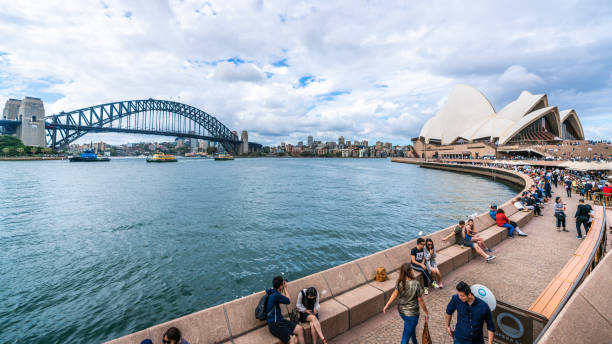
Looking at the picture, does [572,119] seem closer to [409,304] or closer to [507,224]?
[507,224]

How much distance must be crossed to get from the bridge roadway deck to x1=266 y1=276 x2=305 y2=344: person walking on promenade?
0.75m

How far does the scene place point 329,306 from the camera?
402 centimetres

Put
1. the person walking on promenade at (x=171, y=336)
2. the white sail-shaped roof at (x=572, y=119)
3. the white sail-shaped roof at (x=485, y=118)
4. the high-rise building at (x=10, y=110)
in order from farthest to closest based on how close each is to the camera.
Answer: the high-rise building at (x=10, y=110), the white sail-shaped roof at (x=572, y=119), the white sail-shaped roof at (x=485, y=118), the person walking on promenade at (x=171, y=336)

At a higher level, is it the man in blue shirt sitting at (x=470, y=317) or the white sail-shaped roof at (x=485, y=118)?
the white sail-shaped roof at (x=485, y=118)

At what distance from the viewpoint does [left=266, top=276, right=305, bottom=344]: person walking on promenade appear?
131 inches

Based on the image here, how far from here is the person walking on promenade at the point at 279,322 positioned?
3333mm

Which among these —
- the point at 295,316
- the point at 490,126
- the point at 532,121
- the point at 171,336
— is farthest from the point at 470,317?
the point at 490,126

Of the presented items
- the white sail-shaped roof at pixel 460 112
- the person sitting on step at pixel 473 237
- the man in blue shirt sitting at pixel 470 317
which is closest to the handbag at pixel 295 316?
the man in blue shirt sitting at pixel 470 317

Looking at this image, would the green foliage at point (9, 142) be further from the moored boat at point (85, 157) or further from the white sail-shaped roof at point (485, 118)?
the white sail-shaped roof at point (485, 118)

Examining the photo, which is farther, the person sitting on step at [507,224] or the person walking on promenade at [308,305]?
the person sitting on step at [507,224]

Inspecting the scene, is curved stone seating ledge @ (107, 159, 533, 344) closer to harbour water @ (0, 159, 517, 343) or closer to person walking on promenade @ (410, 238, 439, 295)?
person walking on promenade @ (410, 238, 439, 295)

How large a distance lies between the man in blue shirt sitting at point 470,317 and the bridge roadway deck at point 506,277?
0.87 metres

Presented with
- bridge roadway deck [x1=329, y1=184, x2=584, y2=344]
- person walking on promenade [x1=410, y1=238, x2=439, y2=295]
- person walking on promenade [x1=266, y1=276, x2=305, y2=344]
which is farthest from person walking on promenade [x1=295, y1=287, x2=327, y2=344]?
person walking on promenade [x1=410, y1=238, x2=439, y2=295]

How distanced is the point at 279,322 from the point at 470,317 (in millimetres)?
2261
